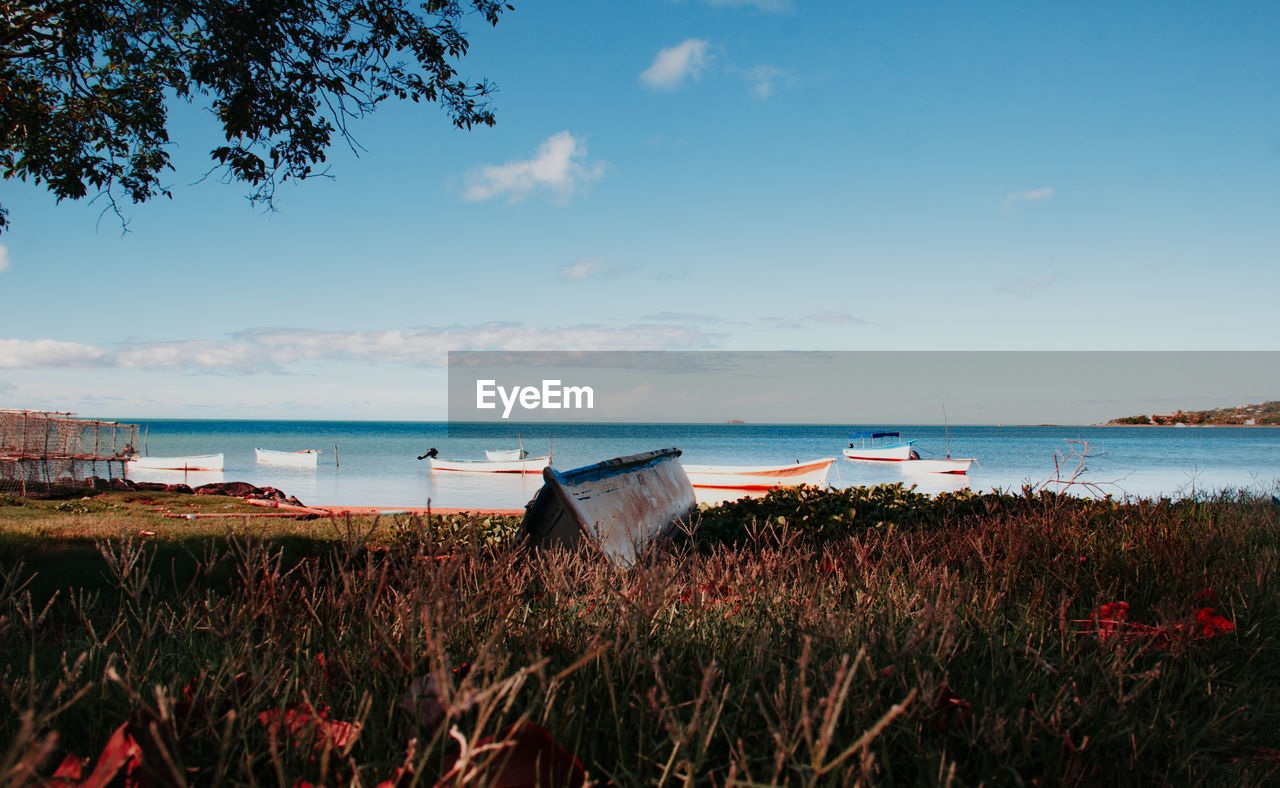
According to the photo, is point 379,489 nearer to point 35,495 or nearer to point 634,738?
point 35,495

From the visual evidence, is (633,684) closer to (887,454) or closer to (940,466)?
(940,466)

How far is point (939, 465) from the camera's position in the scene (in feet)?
107

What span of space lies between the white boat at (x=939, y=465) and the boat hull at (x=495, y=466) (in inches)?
703

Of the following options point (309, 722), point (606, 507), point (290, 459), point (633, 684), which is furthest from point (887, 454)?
point (309, 722)

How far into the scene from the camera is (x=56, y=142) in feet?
24.5

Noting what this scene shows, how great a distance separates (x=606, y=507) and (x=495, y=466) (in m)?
24.6

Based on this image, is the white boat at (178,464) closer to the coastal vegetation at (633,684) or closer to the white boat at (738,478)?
the white boat at (738,478)

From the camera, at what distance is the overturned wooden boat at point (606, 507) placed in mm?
6238

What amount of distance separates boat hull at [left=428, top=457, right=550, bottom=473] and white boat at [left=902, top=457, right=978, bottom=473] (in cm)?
1785

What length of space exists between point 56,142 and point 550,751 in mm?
9149

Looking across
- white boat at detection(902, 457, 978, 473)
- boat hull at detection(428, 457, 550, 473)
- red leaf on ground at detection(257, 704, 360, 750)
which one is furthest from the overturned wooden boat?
white boat at detection(902, 457, 978, 473)

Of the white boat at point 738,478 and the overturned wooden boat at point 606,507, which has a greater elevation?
the overturned wooden boat at point 606,507

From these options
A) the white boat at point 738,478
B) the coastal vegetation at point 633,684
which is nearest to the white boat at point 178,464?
the white boat at point 738,478

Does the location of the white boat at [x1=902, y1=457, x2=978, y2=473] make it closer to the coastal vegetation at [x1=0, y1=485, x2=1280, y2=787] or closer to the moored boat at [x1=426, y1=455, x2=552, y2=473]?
the moored boat at [x1=426, y1=455, x2=552, y2=473]
